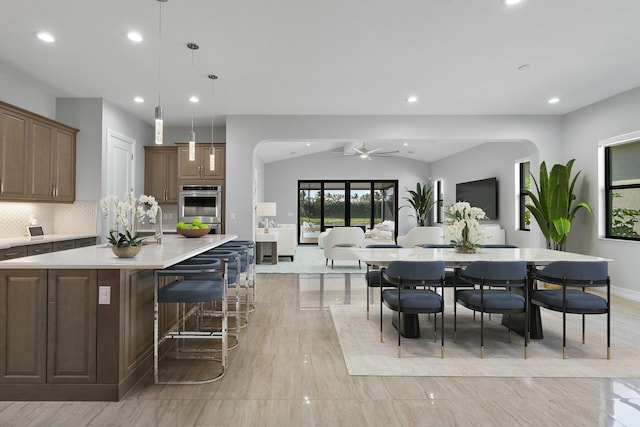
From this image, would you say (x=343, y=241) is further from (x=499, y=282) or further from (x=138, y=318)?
(x=138, y=318)

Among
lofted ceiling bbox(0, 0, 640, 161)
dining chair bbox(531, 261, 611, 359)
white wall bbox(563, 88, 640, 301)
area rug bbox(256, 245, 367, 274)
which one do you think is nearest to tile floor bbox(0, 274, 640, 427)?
dining chair bbox(531, 261, 611, 359)

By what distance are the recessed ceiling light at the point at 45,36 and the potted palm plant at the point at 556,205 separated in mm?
6647

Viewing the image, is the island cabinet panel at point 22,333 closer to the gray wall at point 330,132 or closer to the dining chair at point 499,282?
the dining chair at point 499,282

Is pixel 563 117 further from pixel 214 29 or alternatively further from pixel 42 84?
pixel 42 84

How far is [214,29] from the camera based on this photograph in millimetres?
3377

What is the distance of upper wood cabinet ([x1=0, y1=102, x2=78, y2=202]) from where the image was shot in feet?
13.6

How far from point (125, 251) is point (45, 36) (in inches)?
102

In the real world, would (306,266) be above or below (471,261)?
below

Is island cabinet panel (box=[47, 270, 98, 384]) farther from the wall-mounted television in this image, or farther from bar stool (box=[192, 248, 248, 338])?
the wall-mounted television

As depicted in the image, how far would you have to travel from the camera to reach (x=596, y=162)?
5.51 meters

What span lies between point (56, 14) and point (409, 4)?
3.02 meters

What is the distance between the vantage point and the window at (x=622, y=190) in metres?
5.03

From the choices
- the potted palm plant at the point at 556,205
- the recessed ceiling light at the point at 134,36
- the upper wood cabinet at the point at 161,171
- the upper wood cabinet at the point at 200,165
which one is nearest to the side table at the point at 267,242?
the upper wood cabinet at the point at 200,165

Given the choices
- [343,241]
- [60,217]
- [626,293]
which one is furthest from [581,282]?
[60,217]
